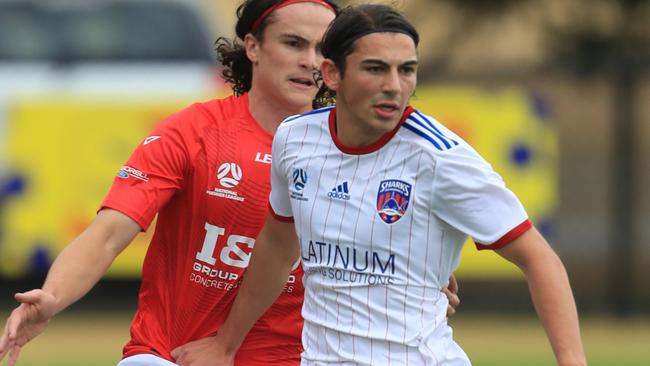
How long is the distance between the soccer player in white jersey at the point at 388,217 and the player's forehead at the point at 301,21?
2.18 feet

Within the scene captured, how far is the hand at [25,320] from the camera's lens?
4359mm

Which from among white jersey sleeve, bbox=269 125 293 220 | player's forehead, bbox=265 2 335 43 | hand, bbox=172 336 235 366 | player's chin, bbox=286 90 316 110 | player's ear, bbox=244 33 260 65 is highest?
player's forehead, bbox=265 2 335 43

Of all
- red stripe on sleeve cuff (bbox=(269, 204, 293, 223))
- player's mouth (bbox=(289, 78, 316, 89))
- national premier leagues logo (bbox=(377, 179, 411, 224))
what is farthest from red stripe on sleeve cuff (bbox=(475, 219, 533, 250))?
player's mouth (bbox=(289, 78, 316, 89))

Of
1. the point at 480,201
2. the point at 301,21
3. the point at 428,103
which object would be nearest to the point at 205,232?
the point at 301,21

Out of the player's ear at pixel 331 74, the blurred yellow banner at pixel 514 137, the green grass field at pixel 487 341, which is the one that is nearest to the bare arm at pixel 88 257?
the player's ear at pixel 331 74

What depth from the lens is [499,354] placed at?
10.6 m

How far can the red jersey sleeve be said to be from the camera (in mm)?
4859

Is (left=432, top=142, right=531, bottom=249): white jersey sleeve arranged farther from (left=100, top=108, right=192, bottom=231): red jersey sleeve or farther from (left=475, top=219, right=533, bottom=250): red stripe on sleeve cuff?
(left=100, top=108, right=192, bottom=231): red jersey sleeve

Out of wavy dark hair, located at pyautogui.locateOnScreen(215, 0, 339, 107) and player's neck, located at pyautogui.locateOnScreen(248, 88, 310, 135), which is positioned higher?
wavy dark hair, located at pyautogui.locateOnScreen(215, 0, 339, 107)

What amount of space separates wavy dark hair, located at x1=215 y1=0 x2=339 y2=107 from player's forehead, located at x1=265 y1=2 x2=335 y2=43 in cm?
4

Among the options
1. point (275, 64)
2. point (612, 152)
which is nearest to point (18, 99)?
point (612, 152)

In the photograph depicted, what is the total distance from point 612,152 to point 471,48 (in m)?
2.67

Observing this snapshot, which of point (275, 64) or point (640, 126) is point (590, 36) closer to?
point (640, 126)

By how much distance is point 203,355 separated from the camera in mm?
5004
